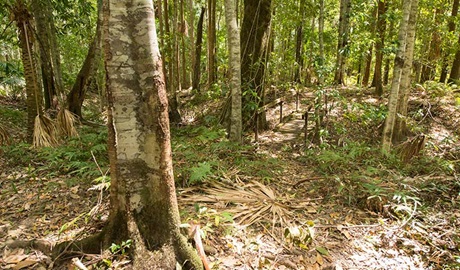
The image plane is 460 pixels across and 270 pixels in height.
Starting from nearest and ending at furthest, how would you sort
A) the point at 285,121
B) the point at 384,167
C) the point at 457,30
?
the point at 384,167
the point at 285,121
the point at 457,30

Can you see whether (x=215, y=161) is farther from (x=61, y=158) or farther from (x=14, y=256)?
(x=14, y=256)

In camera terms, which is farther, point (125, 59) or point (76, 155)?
point (76, 155)

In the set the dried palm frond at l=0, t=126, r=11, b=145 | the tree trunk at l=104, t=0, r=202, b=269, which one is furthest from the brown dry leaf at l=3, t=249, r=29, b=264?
the dried palm frond at l=0, t=126, r=11, b=145

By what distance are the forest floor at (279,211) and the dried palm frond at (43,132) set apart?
401mm

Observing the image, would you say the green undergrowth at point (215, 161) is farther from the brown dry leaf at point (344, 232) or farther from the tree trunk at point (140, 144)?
the tree trunk at point (140, 144)

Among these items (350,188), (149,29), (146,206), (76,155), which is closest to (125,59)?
(149,29)

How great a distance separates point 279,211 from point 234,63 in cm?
337

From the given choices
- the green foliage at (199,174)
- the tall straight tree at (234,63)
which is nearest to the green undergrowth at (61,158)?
the green foliage at (199,174)

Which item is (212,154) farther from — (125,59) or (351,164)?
(125,59)

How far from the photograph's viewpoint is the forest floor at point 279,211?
2977mm

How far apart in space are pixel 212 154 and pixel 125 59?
3.78 metres

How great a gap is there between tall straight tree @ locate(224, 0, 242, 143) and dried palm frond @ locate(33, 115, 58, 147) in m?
3.60

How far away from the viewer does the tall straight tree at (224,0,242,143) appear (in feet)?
18.5

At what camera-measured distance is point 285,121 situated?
31.4 ft
